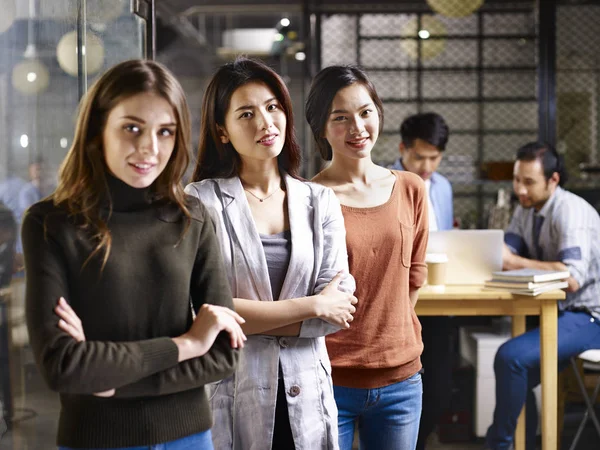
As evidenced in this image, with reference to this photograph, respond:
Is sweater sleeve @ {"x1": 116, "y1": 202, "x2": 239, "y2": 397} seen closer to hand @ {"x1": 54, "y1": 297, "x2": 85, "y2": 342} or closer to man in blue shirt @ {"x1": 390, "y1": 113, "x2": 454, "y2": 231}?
hand @ {"x1": 54, "y1": 297, "x2": 85, "y2": 342}

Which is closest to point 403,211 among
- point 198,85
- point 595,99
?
point 595,99

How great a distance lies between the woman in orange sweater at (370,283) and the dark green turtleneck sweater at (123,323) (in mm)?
649

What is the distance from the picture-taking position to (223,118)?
1.88 metres

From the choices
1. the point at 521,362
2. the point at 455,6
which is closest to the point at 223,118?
the point at 521,362

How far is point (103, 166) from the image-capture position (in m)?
1.42

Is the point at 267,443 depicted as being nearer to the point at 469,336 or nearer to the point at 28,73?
the point at 28,73

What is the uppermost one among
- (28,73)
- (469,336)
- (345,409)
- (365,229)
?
(28,73)

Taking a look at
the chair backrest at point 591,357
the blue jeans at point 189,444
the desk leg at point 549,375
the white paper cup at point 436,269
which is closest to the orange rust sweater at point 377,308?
the blue jeans at point 189,444

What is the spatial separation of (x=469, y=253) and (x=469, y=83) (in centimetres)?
721

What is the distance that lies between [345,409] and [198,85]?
14.5 m

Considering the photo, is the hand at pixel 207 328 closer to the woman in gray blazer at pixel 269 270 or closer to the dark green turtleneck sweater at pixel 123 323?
the dark green turtleneck sweater at pixel 123 323

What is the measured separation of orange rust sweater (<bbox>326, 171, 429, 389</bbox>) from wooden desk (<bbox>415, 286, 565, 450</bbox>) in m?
1.25

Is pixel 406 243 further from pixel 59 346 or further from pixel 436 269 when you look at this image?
pixel 436 269

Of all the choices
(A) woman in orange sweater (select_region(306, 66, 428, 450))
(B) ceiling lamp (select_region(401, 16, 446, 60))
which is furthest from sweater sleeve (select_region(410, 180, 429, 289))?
(B) ceiling lamp (select_region(401, 16, 446, 60))
